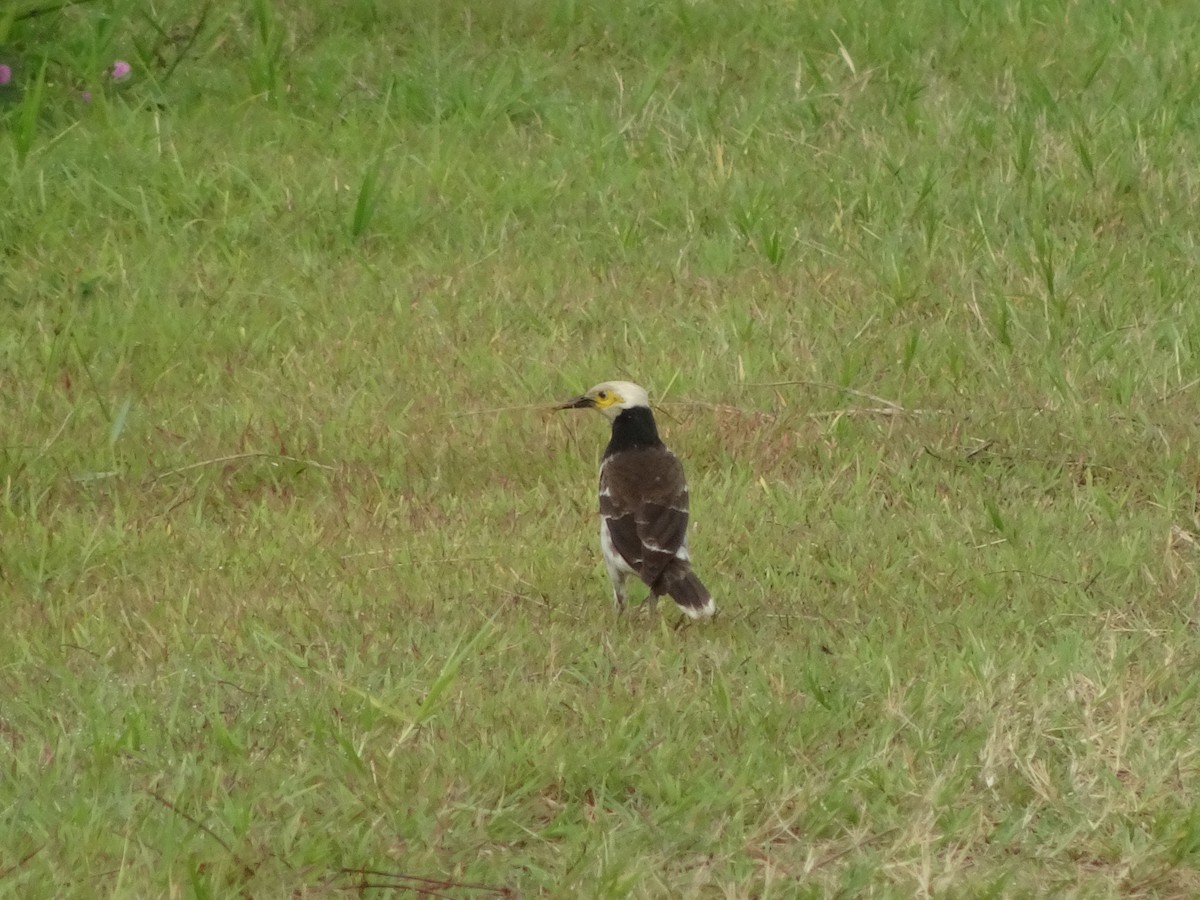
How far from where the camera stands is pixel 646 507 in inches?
232

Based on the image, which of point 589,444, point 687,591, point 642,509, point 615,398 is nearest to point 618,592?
point 642,509

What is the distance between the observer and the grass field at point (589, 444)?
4488 millimetres

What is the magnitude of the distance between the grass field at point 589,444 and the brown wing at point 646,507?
0.21m

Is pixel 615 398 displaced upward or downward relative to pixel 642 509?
downward

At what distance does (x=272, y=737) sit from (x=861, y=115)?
6.02 m

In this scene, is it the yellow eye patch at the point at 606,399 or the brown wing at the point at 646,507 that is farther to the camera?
the yellow eye patch at the point at 606,399

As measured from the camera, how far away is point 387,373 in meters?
7.73

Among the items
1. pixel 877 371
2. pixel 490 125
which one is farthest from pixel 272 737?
pixel 490 125

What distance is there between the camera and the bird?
5.64 metres

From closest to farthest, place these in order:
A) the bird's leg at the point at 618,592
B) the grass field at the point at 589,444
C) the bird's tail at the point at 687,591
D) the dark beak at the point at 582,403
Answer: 1. the grass field at the point at 589,444
2. the bird's tail at the point at 687,591
3. the bird's leg at the point at 618,592
4. the dark beak at the point at 582,403

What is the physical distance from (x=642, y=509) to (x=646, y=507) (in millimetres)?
18

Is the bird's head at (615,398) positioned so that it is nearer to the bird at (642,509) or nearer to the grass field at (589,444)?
the bird at (642,509)

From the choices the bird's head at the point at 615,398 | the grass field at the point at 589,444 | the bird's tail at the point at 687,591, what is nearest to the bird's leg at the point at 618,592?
the grass field at the point at 589,444

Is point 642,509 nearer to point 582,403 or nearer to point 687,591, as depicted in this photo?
point 687,591
